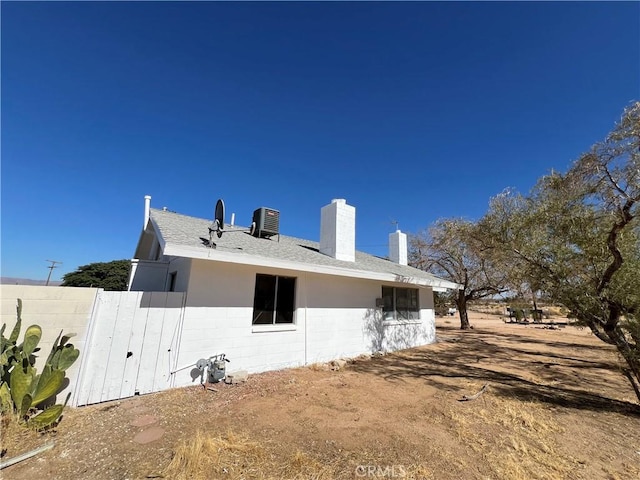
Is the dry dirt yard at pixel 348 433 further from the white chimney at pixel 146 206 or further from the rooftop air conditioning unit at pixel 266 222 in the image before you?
the white chimney at pixel 146 206

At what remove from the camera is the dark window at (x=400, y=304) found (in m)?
9.89

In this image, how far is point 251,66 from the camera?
32.1 ft

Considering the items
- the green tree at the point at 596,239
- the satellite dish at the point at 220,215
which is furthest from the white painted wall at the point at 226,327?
the green tree at the point at 596,239

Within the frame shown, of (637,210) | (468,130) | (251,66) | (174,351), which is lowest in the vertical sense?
(174,351)

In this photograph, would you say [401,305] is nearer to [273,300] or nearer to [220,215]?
[273,300]

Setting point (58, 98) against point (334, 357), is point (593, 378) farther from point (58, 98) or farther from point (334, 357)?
point (58, 98)

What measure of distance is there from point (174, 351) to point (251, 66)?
9.89 m

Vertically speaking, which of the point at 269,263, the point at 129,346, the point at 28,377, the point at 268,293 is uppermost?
the point at 269,263

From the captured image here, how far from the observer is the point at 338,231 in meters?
9.46

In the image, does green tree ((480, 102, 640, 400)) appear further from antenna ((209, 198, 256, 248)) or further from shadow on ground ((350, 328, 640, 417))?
antenna ((209, 198, 256, 248))

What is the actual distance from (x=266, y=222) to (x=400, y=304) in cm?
623

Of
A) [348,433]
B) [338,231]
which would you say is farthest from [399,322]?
[348,433]

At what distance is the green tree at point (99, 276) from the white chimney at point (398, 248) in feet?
80.2

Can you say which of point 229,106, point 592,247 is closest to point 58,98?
point 229,106
